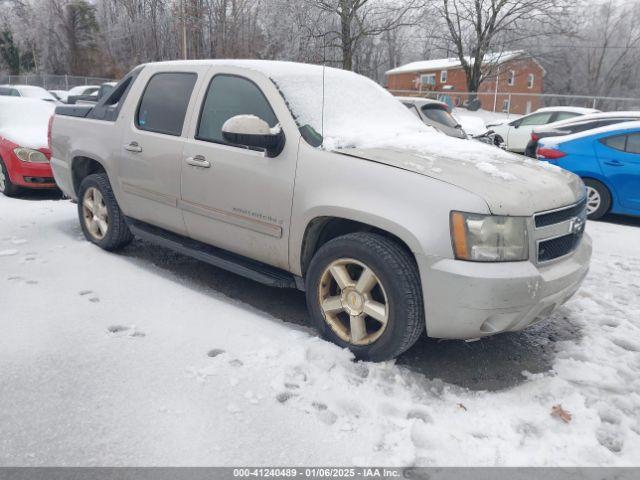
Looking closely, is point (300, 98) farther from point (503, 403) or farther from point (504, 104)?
point (504, 104)

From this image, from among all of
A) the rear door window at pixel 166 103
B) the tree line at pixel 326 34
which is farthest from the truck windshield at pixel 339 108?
the tree line at pixel 326 34

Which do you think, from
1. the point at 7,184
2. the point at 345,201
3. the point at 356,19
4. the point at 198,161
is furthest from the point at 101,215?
the point at 356,19

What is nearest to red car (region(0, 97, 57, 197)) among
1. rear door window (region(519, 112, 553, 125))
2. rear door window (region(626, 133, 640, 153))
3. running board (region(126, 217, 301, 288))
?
running board (region(126, 217, 301, 288))

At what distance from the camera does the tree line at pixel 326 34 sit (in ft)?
78.0

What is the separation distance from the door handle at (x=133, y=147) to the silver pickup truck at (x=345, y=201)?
0.03ft

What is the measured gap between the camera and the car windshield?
32.6ft

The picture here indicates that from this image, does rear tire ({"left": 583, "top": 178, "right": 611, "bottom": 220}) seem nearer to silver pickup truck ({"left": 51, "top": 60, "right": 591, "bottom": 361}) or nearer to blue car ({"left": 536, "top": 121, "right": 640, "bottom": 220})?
blue car ({"left": 536, "top": 121, "right": 640, "bottom": 220})

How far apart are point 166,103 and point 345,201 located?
6.88 feet

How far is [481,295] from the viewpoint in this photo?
283 centimetres

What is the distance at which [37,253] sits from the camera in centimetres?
511

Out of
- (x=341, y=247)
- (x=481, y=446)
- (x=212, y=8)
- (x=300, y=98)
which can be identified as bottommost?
(x=481, y=446)

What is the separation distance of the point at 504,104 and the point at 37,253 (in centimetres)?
2527

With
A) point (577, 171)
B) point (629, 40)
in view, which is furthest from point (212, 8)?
point (629, 40)

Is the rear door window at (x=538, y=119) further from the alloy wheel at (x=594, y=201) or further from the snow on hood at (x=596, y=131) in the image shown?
the alloy wheel at (x=594, y=201)
